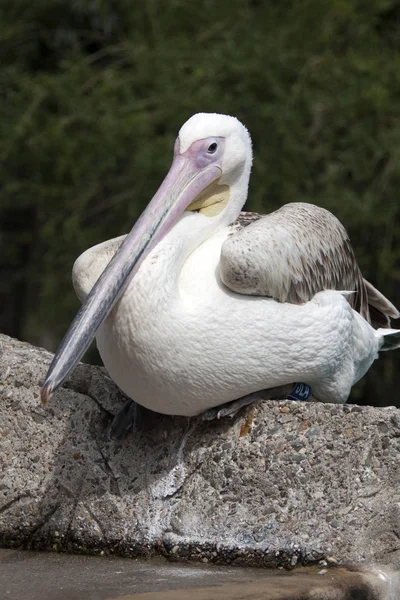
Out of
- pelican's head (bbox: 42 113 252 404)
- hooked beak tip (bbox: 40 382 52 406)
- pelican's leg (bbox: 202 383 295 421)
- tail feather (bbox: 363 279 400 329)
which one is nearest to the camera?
hooked beak tip (bbox: 40 382 52 406)

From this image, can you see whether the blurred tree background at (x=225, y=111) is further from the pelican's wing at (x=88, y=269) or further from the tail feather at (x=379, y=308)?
the pelican's wing at (x=88, y=269)

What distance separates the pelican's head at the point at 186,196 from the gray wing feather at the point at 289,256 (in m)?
0.13

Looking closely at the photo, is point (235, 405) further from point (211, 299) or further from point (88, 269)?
point (88, 269)

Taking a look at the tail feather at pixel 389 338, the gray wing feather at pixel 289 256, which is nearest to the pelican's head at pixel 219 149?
the gray wing feather at pixel 289 256

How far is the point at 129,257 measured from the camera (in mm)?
3355

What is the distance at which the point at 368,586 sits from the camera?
9.86 feet

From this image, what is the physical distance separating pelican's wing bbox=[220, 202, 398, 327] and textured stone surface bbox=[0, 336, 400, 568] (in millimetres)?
392

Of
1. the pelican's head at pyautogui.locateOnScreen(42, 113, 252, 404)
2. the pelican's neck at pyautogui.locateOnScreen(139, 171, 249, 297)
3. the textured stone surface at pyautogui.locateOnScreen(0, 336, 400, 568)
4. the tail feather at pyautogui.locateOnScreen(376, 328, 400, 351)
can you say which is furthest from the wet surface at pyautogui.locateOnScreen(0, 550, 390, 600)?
the tail feather at pyautogui.locateOnScreen(376, 328, 400, 351)

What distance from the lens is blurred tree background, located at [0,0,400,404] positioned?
7.56 metres

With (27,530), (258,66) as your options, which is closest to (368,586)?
(27,530)

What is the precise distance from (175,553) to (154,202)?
1099mm

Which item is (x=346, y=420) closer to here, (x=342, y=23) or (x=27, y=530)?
(x=27, y=530)

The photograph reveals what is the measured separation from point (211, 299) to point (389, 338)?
1245 millimetres

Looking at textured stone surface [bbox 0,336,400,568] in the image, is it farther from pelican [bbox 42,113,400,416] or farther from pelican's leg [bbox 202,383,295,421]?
pelican [bbox 42,113,400,416]
